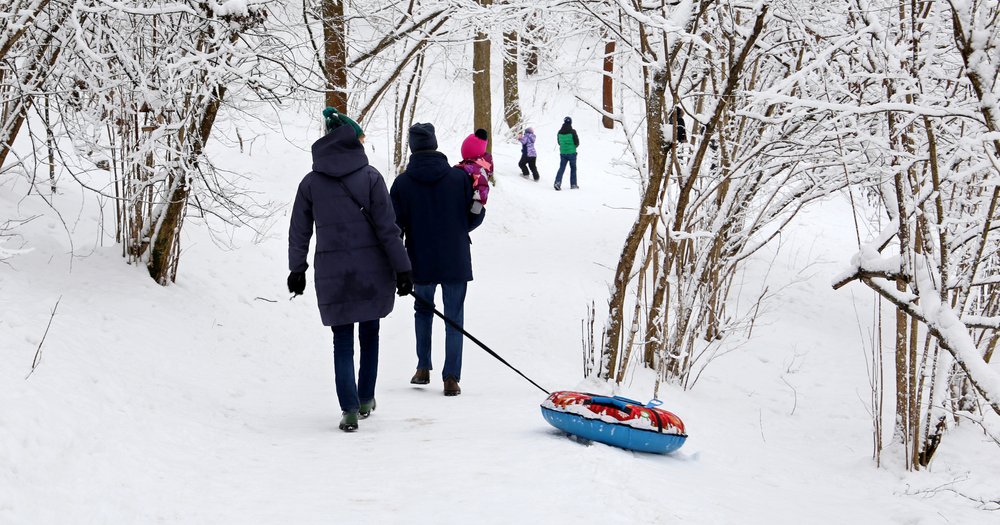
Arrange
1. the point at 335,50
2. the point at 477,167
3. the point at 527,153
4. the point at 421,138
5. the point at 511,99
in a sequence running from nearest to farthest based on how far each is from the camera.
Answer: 1. the point at 421,138
2. the point at 477,167
3. the point at 335,50
4. the point at 527,153
5. the point at 511,99

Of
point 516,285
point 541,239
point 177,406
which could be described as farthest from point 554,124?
point 177,406

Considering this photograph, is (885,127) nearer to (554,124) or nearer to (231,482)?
(231,482)

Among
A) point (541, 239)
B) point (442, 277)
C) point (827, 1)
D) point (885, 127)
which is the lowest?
point (541, 239)

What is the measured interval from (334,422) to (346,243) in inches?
44.7

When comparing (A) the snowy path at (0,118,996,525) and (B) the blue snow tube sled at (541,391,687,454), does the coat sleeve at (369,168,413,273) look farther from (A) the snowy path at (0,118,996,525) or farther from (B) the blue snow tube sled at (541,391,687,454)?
(B) the blue snow tube sled at (541,391,687,454)

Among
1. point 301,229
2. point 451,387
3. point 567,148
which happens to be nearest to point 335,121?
point 301,229

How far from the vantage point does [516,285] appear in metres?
10.2

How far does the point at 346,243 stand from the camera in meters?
4.46

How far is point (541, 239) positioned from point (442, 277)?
28.3 ft

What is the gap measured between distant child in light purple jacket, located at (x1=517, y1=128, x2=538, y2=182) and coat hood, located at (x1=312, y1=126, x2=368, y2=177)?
14.0m

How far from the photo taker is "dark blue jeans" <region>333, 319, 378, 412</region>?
452 centimetres

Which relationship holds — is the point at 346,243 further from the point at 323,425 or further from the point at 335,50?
the point at 335,50

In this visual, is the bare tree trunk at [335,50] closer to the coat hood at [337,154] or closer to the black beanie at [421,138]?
the black beanie at [421,138]

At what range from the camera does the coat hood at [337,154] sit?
174 inches
